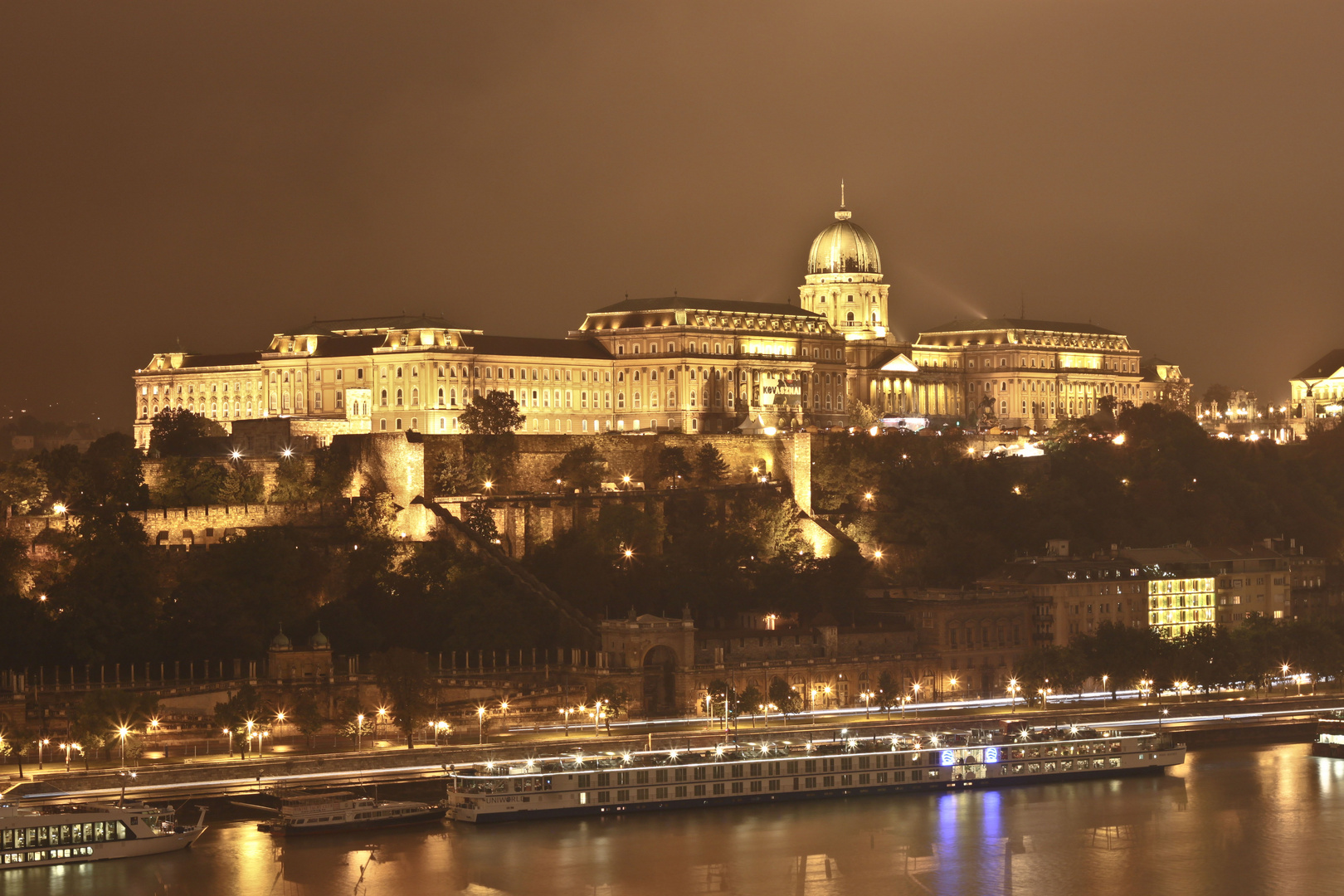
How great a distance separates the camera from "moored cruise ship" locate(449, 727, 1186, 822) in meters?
69.9

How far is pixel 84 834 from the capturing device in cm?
6353

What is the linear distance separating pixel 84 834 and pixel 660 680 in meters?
23.3

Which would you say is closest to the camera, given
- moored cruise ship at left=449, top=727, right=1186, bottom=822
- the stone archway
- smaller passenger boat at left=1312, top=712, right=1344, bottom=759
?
moored cruise ship at left=449, top=727, right=1186, bottom=822

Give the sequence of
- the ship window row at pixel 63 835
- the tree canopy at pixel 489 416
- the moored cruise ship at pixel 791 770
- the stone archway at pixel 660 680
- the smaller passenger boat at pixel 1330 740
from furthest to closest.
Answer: the tree canopy at pixel 489 416
the stone archway at pixel 660 680
the smaller passenger boat at pixel 1330 740
the moored cruise ship at pixel 791 770
the ship window row at pixel 63 835

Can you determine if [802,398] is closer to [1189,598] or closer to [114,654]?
[1189,598]

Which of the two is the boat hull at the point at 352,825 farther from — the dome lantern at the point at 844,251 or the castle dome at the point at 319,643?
the dome lantern at the point at 844,251

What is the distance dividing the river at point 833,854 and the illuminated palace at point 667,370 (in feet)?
145

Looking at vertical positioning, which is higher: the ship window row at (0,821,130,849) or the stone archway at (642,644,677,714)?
the stone archway at (642,644,677,714)

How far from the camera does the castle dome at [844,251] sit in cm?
15275

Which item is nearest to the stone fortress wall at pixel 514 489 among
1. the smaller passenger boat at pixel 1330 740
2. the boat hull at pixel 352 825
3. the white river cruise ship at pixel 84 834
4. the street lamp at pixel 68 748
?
the street lamp at pixel 68 748

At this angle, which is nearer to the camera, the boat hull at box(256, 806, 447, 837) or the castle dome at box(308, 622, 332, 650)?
the boat hull at box(256, 806, 447, 837)

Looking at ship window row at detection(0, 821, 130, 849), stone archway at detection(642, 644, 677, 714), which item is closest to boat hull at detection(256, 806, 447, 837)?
ship window row at detection(0, 821, 130, 849)

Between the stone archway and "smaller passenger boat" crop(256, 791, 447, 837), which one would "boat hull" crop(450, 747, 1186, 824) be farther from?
the stone archway

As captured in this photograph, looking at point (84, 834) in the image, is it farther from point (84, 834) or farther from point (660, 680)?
point (660, 680)
